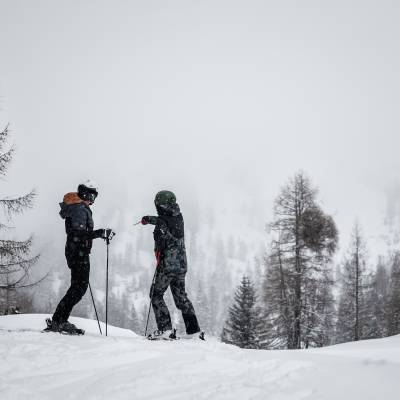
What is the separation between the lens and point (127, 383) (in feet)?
9.82

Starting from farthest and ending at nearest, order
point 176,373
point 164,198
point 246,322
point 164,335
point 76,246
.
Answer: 1. point 246,322
2. point 164,198
3. point 76,246
4. point 164,335
5. point 176,373

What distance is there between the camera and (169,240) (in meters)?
6.07

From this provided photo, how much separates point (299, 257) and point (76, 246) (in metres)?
12.7

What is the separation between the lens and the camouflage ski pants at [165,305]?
586 centimetres

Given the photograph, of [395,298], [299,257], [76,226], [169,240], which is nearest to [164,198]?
[169,240]

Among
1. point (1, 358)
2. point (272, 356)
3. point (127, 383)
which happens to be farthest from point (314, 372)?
point (1, 358)

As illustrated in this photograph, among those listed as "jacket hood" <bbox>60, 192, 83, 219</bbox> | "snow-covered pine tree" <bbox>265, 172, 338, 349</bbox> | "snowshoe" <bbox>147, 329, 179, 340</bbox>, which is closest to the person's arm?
"jacket hood" <bbox>60, 192, 83, 219</bbox>

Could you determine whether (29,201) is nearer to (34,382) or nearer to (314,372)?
(34,382)

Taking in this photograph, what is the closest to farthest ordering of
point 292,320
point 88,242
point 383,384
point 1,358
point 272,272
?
1. point 383,384
2. point 1,358
3. point 88,242
4. point 292,320
5. point 272,272

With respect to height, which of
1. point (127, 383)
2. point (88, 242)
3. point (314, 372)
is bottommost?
point (127, 383)

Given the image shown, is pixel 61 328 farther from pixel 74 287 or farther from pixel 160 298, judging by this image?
pixel 160 298

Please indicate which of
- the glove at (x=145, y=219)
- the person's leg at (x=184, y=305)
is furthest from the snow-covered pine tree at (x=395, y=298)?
the glove at (x=145, y=219)

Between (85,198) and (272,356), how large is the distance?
3958 millimetres

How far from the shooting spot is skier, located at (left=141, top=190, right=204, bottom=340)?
588 centimetres
